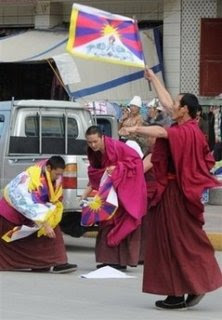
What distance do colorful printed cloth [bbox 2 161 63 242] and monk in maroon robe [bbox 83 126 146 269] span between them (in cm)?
57

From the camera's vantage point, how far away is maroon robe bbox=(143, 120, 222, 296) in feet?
26.1

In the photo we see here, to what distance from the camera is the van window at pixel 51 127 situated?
12.8 meters

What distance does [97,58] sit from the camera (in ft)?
28.0

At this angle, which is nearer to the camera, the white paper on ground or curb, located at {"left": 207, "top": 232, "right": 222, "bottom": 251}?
the white paper on ground

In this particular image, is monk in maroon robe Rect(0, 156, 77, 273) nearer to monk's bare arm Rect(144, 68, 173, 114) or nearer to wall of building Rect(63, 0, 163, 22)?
monk's bare arm Rect(144, 68, 173, 114)

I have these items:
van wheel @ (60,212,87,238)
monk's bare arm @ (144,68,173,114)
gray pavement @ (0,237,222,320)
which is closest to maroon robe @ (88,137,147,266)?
gray pavement @ (0,237,222,320)

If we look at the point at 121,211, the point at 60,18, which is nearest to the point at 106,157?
the point at 121,211

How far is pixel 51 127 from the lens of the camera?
13094mm

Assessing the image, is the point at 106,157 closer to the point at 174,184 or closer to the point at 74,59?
the point at 174,184

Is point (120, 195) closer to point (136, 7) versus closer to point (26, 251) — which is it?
point (26, 251)

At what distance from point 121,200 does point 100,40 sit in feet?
7.72

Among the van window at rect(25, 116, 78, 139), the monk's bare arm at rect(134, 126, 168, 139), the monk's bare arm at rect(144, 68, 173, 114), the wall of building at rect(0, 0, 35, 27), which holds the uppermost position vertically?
the wall of building at rect(0, 0, 35, 27)

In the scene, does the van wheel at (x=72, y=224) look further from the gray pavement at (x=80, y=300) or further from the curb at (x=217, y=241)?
the curb at (x=217, y=241)

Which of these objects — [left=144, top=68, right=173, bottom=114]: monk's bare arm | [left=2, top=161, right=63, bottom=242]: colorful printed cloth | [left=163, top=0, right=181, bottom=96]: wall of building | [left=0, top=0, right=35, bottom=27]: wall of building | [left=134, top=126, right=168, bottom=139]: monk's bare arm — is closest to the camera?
[left=134, top=126, right=168, bottom=139]: monk's bare arm
